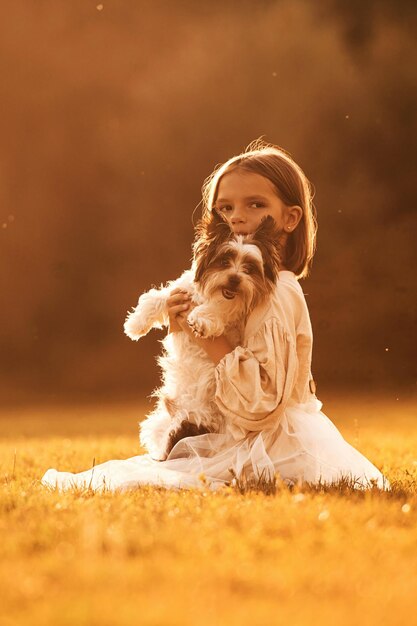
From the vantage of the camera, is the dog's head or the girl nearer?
the dog's head

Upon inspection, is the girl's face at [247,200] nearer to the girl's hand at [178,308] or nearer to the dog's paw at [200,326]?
the girl's hand at [178,308]

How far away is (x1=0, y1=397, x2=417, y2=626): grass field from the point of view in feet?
7.69

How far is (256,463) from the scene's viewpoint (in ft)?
16.5

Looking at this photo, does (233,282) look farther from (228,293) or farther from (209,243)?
(209,243)

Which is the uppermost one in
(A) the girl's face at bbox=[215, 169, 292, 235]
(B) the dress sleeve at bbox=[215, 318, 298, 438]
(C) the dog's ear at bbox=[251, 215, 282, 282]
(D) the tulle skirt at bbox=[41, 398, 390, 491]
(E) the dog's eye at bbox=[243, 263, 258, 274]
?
(A) the girl's face at bbox=[215, 169, 292, 235]

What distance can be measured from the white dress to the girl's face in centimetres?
47

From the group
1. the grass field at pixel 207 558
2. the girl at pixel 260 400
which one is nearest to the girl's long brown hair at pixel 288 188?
the girl at pixel 260 400

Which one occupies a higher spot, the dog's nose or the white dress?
the dog's nose

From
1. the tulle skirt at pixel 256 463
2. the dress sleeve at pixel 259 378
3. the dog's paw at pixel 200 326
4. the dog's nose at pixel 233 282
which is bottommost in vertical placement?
the tulle skirt at pixel 256 463

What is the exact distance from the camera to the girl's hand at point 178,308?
5.39m

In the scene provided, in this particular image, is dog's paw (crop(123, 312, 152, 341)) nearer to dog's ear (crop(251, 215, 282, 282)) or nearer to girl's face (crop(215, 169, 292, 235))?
girl's face (crop(215, 169, 292, 235))

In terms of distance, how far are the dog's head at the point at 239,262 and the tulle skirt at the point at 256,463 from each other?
87cm

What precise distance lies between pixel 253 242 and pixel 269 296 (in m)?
0.35

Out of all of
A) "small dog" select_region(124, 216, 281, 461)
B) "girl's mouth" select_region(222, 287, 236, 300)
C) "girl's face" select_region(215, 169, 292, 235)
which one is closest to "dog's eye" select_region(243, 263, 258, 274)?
"small dog" select_region(124, 216, 281, 461)
